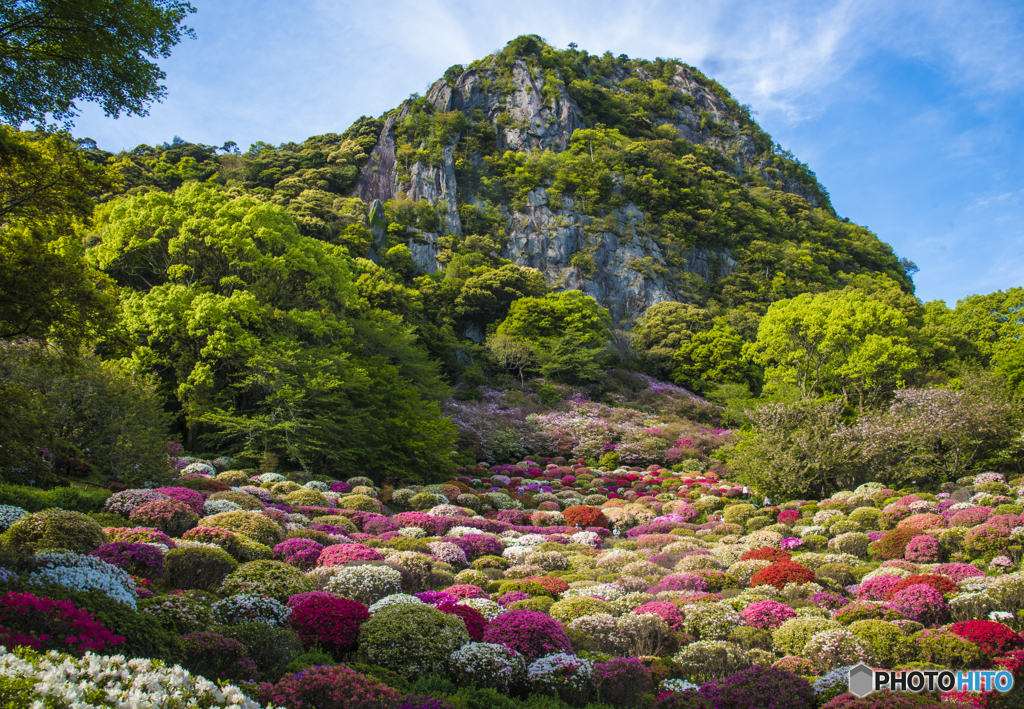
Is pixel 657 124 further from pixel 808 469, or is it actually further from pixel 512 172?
pixel 808 469

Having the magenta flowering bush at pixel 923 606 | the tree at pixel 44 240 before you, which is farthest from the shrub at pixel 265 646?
the magenta flowering bush at pixel 923 606

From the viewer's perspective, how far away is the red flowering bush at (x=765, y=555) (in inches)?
521

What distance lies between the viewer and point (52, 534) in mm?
7469

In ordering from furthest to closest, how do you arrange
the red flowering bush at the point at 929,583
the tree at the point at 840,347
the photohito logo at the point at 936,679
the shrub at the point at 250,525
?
the tree at the point at 840,347, the shrub at the point at 250,525, the red flowering bush at the point at 929,583, the photohito logo at the point at 936,679

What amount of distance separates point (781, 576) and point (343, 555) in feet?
29.5

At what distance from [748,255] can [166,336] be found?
65694 millimetres

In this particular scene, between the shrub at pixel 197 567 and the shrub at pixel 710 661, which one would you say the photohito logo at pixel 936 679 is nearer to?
the shrub at pixel 710 661

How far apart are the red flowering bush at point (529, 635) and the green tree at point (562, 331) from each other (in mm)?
35716

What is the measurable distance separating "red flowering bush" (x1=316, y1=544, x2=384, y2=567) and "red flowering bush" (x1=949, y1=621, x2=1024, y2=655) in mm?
9611

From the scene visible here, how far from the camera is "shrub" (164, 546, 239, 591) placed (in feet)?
27.2

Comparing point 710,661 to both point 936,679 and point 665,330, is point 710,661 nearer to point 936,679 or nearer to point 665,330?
point 936,679

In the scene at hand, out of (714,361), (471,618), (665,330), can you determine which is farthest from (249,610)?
(665,330)

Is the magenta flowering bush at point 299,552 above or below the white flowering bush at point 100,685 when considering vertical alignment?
below

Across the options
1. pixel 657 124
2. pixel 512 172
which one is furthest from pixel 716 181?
pixel 512 172
